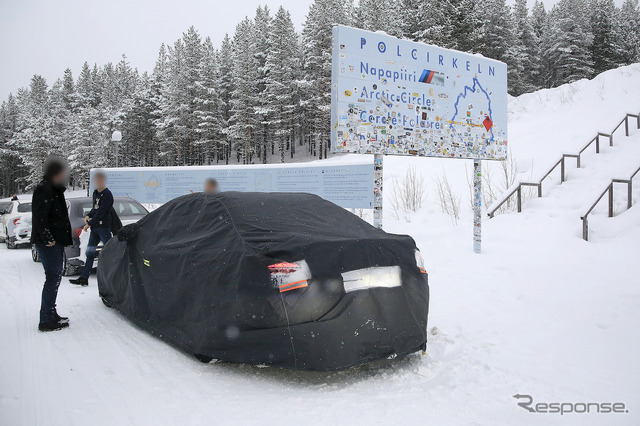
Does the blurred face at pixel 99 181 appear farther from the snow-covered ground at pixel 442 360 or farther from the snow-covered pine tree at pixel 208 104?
the snow-covered pine tree at pixel 208 104

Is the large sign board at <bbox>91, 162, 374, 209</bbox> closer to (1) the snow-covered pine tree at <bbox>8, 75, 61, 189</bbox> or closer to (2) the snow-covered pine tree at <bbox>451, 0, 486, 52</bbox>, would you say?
(2) the snow-covered pine tree at <bbox>451, 0, 486, 52</bbox>

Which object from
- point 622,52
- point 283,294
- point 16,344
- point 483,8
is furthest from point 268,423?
point 622,52

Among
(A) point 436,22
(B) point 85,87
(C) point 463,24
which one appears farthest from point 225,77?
(B) point 85,87

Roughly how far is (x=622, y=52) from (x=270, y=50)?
42.7 metres

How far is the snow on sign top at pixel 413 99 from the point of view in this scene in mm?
6637

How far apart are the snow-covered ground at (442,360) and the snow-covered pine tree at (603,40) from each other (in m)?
57.1

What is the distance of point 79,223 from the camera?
8.25 meters

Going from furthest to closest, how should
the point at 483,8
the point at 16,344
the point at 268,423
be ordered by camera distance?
1. the point at 483,8
2. the point at 16,344
3. the point at 268,423

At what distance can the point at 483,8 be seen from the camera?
153ft

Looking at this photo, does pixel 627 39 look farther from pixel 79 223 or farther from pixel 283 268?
pixel 283 268

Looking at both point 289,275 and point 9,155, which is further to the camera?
point 9,155

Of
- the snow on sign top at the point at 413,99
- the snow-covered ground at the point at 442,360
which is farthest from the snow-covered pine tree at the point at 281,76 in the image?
the snow-covered ground at the point at 442,360

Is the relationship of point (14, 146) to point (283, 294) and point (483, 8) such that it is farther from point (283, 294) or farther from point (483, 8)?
point (283, 294)

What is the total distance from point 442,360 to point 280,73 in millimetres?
46244
